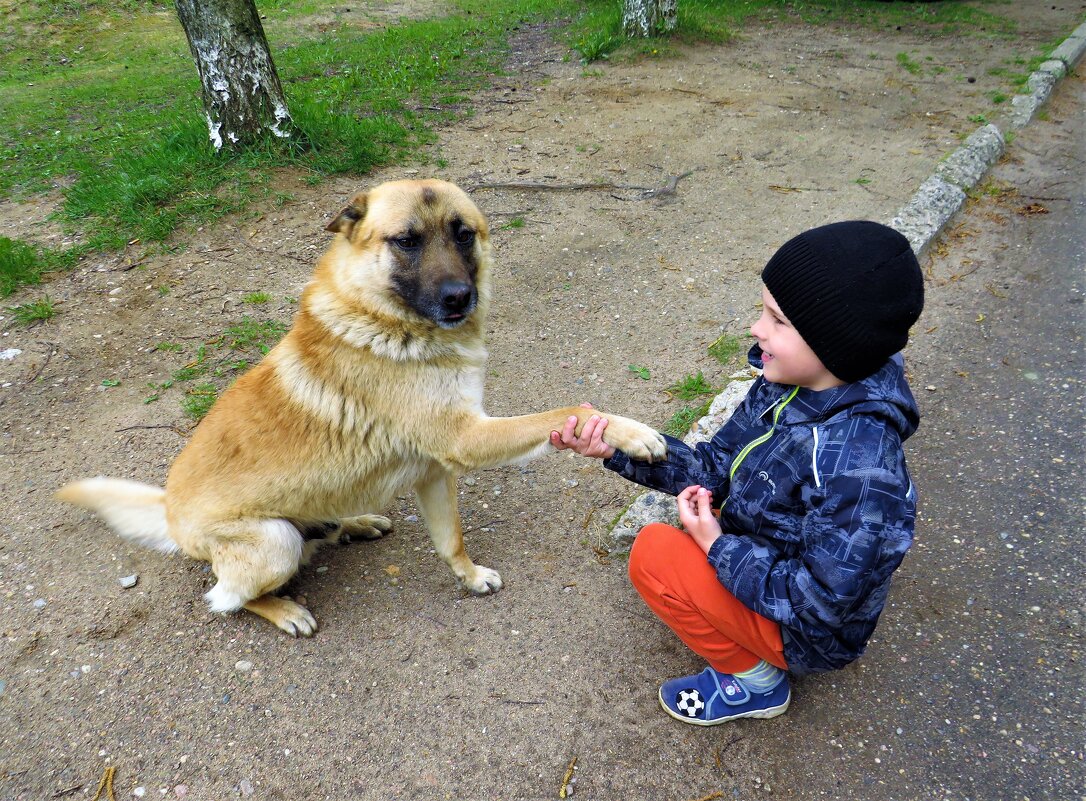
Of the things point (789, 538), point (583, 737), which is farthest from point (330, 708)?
point (789, 538)

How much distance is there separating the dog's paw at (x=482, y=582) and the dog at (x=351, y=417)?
45 centimetres

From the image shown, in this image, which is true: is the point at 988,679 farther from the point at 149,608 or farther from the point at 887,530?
the point at 149,608

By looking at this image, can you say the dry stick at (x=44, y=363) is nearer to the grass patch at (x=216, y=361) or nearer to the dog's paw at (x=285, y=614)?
the grass patch at (x=216, y=361)

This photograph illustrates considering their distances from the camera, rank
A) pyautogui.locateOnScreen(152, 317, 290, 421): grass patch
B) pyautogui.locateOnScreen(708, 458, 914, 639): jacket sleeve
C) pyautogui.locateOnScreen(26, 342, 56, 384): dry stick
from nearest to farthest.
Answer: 1. pyautogui.locateOnScreen(708, 458, 914, 639): jacket sleeve
2. pyautogui.locateOnScreen(152, 317, 290, 421): grass patch
3. pyautogui.locateOnScreen(26, 342, 56, 384): dry stick

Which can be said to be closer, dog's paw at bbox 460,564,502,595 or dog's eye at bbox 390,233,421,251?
dog's eye at bbox 390,233,421,251

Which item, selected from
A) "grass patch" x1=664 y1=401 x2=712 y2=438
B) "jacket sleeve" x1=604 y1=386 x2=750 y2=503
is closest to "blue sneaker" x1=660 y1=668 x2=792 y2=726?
"jacket sleeve" x1=604 y1=386 x2=750 y2=503

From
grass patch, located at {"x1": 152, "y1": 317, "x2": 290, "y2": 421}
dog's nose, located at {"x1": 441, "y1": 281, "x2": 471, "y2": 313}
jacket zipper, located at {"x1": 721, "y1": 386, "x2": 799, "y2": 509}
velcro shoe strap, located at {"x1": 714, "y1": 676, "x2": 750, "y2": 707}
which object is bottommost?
velcro shoe strap, located at {"x1": 714, "y1": 676, "x2": 750, "y2": 707}

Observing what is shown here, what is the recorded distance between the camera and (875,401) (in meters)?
1.93

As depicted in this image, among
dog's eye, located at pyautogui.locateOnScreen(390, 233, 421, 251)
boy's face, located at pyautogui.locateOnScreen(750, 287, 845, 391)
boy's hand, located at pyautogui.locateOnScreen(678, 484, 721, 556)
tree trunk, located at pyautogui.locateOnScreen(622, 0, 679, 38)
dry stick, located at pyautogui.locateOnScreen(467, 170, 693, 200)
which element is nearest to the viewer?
boy's face, located at pyautogui.locateOnScreen(750, 287, 845, 391)

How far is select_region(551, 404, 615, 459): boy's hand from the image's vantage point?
250 centimetres

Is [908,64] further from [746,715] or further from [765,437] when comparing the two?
[746,715]

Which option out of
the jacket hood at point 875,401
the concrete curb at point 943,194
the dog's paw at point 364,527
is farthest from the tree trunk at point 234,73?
the jacket hood at point 875,401

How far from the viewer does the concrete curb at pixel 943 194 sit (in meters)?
3.18

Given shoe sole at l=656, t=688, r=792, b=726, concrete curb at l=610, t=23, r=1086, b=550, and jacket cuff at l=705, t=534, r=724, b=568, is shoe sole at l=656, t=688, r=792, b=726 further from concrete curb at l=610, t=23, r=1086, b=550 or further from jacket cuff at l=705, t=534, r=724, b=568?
concrete curb at l=610, t=23, r=1086, b=550
